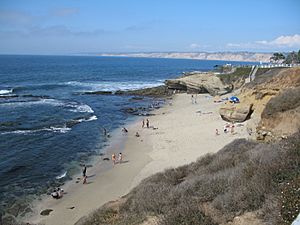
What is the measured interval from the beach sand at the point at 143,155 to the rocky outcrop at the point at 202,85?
473 inches

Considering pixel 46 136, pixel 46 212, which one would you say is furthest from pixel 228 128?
pixel 46 212

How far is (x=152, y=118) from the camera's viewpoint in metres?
35.7

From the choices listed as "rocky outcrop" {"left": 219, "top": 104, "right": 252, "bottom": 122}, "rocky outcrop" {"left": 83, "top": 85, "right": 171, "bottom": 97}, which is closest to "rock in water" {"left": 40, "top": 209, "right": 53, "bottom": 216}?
"rocky outcrop" {"left": 219, "top": 104, "right": 252, "bottom": 122}

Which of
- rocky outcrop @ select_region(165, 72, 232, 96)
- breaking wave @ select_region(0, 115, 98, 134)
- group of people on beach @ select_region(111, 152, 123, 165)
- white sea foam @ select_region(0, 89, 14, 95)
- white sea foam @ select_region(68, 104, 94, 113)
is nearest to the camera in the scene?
group of people on beach @ select_region(111, 152, 123, 165)

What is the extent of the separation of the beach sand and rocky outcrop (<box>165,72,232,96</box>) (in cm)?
1202

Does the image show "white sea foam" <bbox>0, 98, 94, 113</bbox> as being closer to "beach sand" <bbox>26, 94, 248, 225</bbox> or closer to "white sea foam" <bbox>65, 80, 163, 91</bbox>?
"beach sand" <bbox>26, 94, 248, 225</bbox>

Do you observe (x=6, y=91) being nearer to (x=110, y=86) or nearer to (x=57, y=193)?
(x=110, y=86)

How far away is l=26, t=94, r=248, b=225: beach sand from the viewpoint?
52.1 ft

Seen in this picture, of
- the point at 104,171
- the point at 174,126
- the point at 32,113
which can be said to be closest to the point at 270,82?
the point at 174,126

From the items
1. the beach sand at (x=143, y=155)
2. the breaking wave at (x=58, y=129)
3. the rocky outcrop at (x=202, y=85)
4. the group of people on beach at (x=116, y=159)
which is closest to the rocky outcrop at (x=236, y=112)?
the beach sand at (x=143, y=155)

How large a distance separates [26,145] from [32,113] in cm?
1261

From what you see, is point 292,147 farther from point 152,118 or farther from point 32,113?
point 32,113

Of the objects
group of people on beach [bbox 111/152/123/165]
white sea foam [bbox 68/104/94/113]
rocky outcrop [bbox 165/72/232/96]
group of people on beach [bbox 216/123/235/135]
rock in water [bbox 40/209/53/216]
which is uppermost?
rocky outcrop [bbox 165/72/232/96]

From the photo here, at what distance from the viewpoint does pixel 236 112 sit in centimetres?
2725
